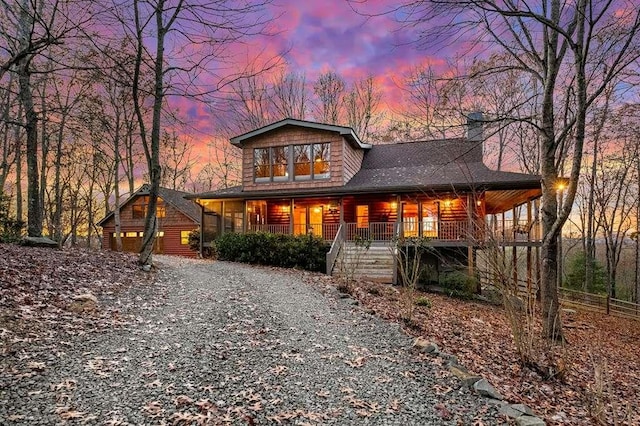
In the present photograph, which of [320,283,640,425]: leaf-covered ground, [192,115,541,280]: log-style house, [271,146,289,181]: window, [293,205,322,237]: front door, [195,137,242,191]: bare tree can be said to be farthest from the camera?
[195,137,242,191]: bare tree

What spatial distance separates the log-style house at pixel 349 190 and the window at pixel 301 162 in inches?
1.9

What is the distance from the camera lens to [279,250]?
14.3 metres

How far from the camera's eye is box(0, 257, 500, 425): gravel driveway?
138 inches

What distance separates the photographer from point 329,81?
25.8 metres

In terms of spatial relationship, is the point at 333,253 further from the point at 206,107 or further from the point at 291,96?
the point at 291,96

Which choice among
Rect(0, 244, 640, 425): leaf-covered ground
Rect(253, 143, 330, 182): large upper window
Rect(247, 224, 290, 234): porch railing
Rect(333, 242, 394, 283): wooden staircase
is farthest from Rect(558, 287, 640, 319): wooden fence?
Rect(247, 224, 290, 234): porch railing

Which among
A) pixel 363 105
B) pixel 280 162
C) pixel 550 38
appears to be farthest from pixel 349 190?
pixel 363 105

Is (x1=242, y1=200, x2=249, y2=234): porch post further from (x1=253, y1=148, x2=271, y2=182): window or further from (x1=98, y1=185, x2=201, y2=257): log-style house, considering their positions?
(x1=98, y1=185, x2=201, y2=257): log-style house

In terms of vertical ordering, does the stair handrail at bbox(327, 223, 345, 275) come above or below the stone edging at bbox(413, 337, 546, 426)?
above

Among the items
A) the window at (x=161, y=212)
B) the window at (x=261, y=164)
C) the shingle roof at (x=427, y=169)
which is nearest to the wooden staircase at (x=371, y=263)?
the shingle roof at (x=427, y=169)

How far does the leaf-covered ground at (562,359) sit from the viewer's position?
→ 14.5ft

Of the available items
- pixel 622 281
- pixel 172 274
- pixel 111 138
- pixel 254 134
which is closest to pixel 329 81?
pixel 254 134

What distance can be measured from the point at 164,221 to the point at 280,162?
508 inches

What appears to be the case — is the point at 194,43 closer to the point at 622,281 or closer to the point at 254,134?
the point at 254,134
